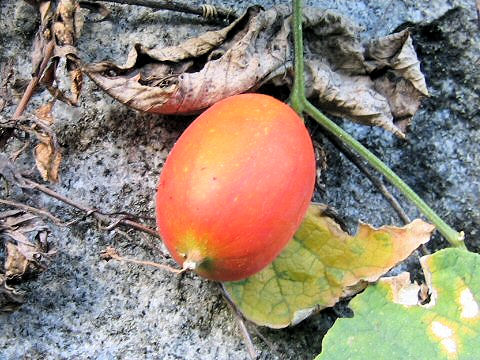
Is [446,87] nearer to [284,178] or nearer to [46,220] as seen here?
[284,178]

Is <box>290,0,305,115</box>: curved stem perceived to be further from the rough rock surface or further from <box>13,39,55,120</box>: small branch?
<box>13,39,55,120</box>: small branch

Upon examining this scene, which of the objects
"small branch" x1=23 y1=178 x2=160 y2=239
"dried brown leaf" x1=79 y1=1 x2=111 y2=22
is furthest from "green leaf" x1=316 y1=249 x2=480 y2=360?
"dried brown leaf" x1=79 y1=1 x2=111 y2=22

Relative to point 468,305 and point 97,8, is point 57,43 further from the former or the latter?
point 468,305

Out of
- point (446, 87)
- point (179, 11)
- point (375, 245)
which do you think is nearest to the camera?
point (375, 245)

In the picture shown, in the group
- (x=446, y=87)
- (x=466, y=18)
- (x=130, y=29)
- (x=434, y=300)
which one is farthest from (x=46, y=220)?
(x=466, y=18)

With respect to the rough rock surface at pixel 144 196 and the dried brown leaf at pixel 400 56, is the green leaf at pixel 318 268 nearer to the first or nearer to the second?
the rough rock surface at pixel 144 196

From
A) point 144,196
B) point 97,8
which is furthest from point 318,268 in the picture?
point 97,8
